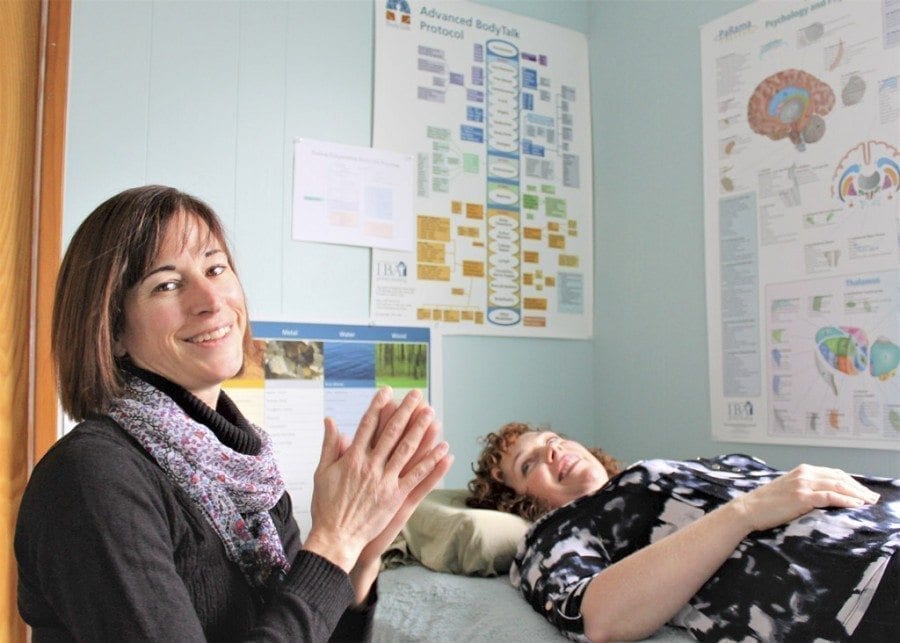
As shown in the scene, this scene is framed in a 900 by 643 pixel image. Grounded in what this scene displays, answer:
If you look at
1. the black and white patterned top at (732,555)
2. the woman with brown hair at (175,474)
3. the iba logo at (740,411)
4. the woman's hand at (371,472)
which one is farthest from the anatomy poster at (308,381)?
the woman's hand at (371,472)

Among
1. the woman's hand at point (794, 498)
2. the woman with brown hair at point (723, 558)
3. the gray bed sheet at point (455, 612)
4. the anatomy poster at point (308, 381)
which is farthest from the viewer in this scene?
the anatomy poster at point (308, 381)

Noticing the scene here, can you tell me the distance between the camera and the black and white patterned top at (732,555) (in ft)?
4.08

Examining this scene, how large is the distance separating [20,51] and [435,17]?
3.83 feet

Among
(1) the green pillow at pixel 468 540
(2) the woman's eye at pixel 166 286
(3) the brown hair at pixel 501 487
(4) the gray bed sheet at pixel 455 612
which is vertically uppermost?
(2) the woman's eye at pixel 166 286

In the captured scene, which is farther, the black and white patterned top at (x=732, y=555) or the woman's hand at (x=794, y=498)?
the woman's hand at (x=794, y=498)

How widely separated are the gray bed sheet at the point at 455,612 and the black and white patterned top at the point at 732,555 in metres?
0.04

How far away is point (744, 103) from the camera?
2.25 meters

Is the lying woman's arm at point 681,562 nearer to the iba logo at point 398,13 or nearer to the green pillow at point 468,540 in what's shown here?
the green pillow at point 468,540

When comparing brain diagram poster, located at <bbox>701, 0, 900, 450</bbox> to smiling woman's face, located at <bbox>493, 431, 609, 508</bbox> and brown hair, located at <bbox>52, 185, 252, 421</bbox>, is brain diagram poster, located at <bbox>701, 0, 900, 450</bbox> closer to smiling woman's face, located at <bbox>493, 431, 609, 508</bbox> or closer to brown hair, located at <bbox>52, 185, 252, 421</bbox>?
smiling woman's face, located at <bbox>493, 431, 609, 508</bbox>

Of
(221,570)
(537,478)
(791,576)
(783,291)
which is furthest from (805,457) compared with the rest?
(221,570)

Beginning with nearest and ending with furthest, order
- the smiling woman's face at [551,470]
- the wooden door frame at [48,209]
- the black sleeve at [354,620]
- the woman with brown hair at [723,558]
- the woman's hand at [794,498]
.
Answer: the black sleeve at [354,620] → the woman with brown hair at [723,558] → the woman's hand at [794,498] → the wooden door frame at [48,209] → the smiling woman's face at [551,470]

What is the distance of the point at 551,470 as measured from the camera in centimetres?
193

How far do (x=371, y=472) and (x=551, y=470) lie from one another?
1.02 meters

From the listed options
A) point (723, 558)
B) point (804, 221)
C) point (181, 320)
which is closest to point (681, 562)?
point (723, 558)
